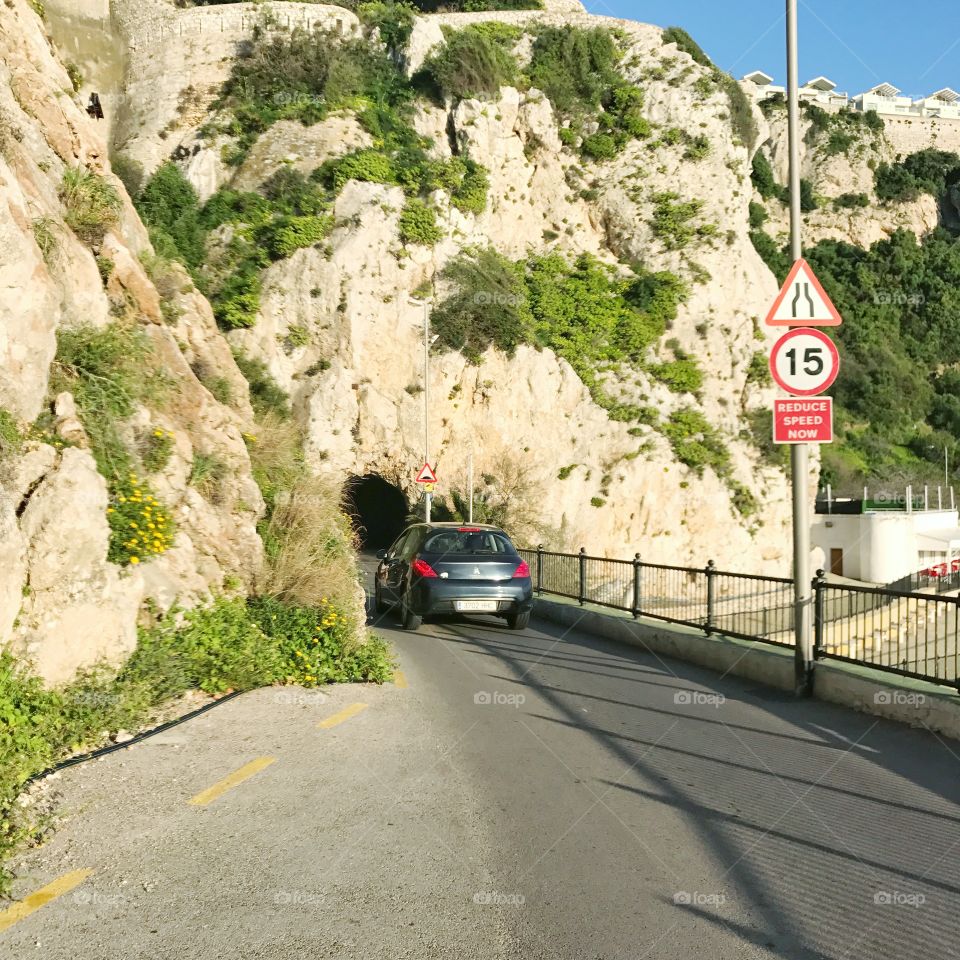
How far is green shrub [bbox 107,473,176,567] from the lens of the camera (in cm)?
830

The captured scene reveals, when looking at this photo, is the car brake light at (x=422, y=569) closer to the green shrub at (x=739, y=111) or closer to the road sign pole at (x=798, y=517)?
the road sign pole at (x=798, y=517)

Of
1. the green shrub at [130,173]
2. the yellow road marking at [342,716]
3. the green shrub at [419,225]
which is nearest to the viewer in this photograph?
the yellow road marking at [342,716]

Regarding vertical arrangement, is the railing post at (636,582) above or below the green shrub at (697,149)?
below

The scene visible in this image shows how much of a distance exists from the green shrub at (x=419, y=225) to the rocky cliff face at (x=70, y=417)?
2236cm

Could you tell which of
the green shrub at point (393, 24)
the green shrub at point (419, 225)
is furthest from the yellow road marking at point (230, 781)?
the green shrub at point (393, 24)

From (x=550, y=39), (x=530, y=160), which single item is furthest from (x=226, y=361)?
(x=550, y=39)

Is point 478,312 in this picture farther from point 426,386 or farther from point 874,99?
point 874,99

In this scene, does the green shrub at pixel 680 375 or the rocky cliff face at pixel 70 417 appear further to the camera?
the green shrub at pixel 680 375

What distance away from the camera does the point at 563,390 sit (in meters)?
37.2

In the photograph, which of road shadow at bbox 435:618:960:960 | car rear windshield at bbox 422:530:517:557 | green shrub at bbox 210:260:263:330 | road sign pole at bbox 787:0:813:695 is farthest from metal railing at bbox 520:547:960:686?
green shrub at bbox 210:260:263:330

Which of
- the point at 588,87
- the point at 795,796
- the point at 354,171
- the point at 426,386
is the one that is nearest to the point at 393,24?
the point at 588,87

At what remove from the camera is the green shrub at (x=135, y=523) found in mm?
8305

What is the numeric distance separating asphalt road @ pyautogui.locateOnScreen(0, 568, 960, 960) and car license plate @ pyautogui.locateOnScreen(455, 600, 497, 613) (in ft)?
18.2

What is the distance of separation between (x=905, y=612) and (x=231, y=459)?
8.14 m
